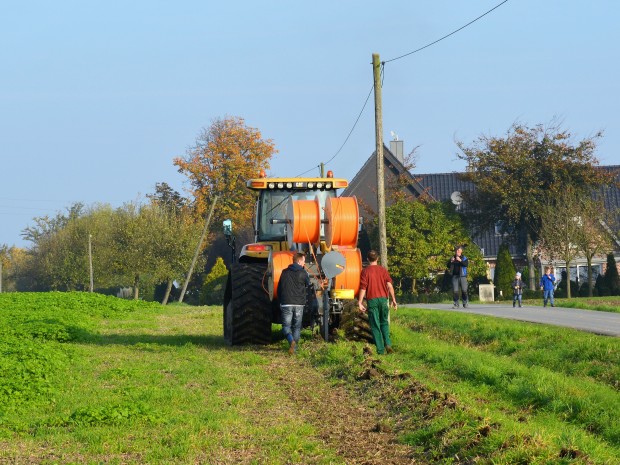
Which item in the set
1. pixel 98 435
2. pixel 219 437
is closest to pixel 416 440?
pixel 219 437

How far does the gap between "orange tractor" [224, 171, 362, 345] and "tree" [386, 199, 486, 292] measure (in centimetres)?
3564

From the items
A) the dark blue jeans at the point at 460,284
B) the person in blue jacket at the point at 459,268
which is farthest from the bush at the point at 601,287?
A: the person in blue jacket at the point at 459,268

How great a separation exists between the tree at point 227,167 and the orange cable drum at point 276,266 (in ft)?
182

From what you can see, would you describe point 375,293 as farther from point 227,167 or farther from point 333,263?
point 227,167

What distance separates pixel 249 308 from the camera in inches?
726

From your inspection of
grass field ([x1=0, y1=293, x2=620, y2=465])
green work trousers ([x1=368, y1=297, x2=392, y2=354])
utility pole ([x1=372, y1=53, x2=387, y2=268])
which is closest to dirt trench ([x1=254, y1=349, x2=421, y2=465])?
grass field ([x1=0, y1=293, x2=620, y2=465])

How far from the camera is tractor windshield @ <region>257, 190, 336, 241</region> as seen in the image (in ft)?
63.9

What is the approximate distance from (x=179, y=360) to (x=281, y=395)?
4.57 metres

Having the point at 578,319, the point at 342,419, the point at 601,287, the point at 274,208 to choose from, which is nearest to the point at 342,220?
the point at 274,208

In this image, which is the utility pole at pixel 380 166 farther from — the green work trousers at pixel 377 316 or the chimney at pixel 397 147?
the chimney at pixel 397 147

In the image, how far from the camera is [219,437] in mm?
9805

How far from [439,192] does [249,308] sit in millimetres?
55582

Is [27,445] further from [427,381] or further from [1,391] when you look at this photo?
[427,381]

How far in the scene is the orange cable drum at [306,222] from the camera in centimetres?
1788
